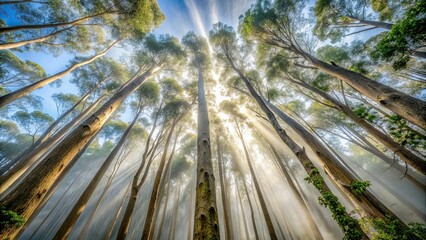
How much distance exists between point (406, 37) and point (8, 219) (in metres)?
8.67

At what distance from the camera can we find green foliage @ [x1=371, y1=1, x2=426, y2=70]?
3562 mm

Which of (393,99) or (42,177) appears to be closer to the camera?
(42,177)

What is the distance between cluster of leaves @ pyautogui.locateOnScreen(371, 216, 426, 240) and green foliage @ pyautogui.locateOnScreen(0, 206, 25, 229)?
5.99 m

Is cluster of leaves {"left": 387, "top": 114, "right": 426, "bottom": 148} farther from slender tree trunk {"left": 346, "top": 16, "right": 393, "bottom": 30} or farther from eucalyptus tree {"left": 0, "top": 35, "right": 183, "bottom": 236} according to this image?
slender tree trunk {"left": 346, "top": 16, "right": 393, "bottom": 30}

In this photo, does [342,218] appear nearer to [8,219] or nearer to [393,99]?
[393,99]

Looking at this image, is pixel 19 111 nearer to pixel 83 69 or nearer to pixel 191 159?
pixel 83 69

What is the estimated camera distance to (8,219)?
196cm

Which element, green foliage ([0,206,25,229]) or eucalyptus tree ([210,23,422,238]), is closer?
green foliage ([0,206,25,229])

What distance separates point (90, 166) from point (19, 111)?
18955 millimetres

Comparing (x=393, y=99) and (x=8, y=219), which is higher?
(x=393, y=99)

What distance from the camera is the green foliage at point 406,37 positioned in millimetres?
3562

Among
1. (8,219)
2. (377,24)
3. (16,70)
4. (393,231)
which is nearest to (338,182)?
(393,231)

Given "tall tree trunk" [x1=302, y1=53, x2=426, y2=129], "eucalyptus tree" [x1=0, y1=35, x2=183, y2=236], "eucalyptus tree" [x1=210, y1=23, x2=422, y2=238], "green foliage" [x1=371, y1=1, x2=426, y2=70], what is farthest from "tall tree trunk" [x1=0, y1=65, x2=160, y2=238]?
"green foliage" [x1=371, y1=1, x2=426, y2=70]

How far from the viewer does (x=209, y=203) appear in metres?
2.14
